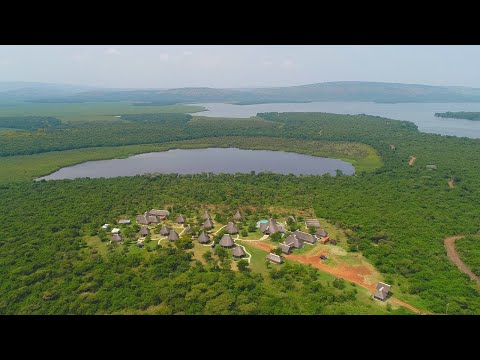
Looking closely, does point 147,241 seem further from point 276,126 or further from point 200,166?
point 276,126

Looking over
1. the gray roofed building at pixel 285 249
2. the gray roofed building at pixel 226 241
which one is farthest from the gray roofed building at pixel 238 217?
Result: the gray roofed building at pixel 285 249

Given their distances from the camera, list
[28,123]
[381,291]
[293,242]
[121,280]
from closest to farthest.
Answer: [381,291]
[121,280]
[293,242]
[28,123]

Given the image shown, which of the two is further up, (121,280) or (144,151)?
(144,151)

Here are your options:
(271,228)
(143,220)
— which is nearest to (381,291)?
(271,228)

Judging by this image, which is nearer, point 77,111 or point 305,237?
point 305,237

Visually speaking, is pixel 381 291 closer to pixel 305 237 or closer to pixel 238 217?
pixel 305 237

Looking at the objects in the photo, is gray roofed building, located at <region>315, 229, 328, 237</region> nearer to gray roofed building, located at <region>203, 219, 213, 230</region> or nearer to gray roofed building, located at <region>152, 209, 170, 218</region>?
gray roofed building, located at <region>203, 219, 213, 230</region>

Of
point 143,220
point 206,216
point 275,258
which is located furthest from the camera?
point 206,216
